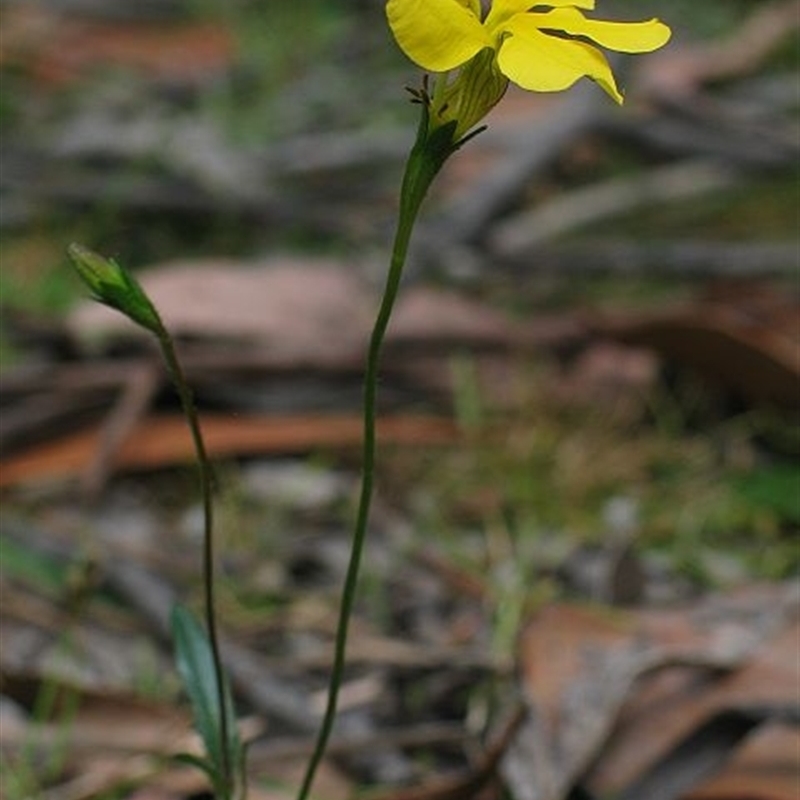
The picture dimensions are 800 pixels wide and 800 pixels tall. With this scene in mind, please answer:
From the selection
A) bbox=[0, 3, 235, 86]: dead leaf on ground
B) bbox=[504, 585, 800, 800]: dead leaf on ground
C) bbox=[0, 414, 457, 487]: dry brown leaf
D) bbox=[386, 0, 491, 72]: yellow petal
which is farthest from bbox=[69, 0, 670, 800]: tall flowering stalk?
bbox=[0, 3, 235, 86]: dead leaf on ground

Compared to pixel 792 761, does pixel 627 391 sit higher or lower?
higher

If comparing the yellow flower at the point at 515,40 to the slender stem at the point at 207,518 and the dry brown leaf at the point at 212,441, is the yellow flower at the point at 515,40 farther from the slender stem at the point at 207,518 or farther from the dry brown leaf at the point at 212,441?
the dry brown leaf at the point at 212,441

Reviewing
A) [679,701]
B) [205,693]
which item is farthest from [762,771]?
[205,693]

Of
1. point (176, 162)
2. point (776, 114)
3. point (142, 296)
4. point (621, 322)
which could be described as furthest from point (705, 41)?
point (142, 296)

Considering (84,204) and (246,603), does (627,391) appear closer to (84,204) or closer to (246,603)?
(246,603)

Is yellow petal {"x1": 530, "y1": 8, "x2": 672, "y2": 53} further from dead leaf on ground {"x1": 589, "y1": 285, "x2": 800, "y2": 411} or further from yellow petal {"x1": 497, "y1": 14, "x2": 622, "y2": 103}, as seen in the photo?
dead leaf on ground {"x1": 589, "y1": 285, "x2": 800, "y2": 411}

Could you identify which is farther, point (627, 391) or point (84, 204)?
point (84, 204)

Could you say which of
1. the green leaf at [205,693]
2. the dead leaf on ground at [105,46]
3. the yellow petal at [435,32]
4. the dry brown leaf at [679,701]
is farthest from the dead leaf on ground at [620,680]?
the dead leaf on ground at [105,46]
